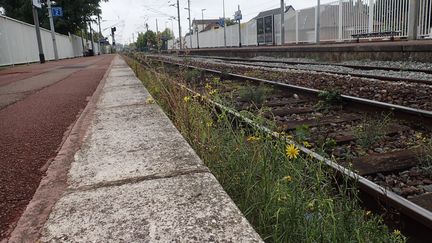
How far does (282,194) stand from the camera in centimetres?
199

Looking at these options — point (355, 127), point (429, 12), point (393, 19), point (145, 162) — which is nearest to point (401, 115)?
point (355, 127)

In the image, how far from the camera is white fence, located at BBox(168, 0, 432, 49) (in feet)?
66.0

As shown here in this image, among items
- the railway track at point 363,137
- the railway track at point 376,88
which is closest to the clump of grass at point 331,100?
the railway track at point 363,137

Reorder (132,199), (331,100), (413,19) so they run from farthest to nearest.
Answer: (413,19)
(331,100)
(132,199)

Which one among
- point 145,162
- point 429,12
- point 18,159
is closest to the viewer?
point 145,162

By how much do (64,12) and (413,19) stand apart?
43.4m

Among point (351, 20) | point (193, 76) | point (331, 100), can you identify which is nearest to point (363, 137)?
point (331, 100)

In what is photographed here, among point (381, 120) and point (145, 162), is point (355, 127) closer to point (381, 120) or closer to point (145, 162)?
point (381, 120)

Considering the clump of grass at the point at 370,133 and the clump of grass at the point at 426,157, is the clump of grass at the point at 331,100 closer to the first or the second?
the clump of grass at the point at 370,133

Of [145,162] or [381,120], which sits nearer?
[145,162]

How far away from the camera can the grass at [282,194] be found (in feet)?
6.09

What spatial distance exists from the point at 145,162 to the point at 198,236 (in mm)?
920

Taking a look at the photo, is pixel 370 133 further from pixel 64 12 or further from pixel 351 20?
pixel 64 12

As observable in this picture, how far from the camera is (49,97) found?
267 inches
